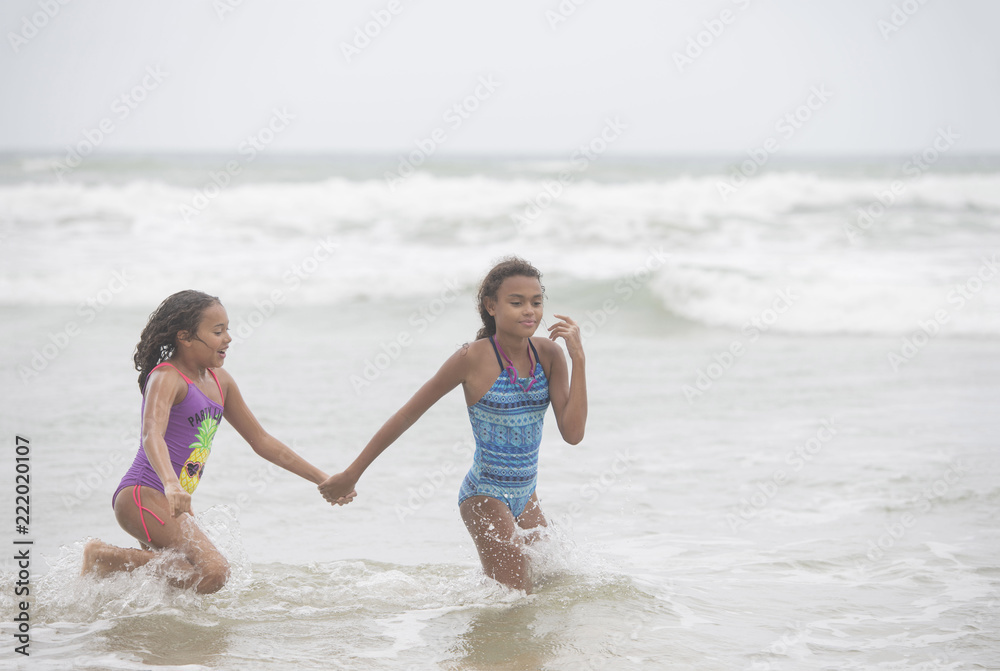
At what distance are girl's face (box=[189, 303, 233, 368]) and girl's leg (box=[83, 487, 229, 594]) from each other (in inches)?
23.1

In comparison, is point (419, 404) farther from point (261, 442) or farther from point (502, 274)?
point (261, 442)

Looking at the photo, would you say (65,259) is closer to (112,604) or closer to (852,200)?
(112,604)

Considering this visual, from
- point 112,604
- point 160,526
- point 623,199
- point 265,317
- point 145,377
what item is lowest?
point 112,604

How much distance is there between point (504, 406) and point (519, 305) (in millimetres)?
448

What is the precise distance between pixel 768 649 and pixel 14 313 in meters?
11.7

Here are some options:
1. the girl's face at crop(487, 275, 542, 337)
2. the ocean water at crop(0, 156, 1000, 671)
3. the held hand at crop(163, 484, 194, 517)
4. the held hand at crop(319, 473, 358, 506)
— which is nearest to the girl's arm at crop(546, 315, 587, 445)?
the girl's face at crop(487, 275, 542, 337)

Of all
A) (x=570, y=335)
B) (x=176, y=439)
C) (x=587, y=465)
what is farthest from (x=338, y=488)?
(x=587, y=465)

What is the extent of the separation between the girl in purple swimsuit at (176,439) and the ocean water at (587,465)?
0.15 m

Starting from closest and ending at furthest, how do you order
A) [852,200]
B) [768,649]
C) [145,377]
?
1. [768,649]
2. [145,377]
3. [852,200]

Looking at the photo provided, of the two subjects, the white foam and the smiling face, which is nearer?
the smiling face

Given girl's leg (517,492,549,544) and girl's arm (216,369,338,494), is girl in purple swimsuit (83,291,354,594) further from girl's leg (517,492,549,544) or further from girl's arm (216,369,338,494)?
girl's leg (517,492,549,544)

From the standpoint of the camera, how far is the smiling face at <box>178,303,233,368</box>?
13.2 ft

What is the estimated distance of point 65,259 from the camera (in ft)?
53.9

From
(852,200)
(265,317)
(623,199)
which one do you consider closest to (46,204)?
(265,317)
